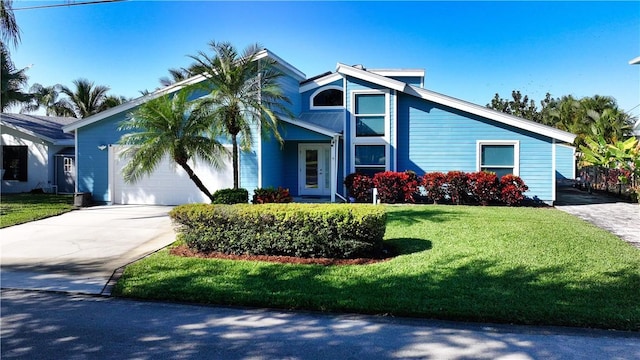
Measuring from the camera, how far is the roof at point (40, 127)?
2097cm

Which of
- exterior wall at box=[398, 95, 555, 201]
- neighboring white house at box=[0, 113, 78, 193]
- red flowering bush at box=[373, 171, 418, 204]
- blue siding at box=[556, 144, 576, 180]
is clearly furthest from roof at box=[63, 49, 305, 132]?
blue siding at box=[556, 144, 576, 180]

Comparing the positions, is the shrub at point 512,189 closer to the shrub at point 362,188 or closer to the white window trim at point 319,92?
the shrub at point 362,188

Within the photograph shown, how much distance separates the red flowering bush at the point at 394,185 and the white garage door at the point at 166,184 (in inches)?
210

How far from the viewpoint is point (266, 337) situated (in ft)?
14.9

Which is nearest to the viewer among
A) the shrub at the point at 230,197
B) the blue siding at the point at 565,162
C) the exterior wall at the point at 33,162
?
the shrub at the point at 230,197

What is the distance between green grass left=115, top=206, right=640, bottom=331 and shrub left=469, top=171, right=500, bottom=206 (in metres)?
5.82

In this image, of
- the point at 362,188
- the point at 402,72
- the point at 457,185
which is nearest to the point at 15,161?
the point at 362,188

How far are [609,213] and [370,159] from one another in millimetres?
7986

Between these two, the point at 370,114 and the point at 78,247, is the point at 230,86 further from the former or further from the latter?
the point at 370,114

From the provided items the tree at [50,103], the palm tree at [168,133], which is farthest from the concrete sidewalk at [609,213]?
the tree at [50,103]

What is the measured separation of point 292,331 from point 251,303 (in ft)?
3.53

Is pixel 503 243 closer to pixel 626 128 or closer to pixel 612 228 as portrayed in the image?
pixel 612 228

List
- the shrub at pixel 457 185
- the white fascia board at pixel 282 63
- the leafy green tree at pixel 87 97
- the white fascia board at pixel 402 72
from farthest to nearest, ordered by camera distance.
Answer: the leafy green tree at pixel 87 97 → the white fascia board at pixel 402 72 → the shrub at pixel 457 185 → the white fascia board at pixel 282 63

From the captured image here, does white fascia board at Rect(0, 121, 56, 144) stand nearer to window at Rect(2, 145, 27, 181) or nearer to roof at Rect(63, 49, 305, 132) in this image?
window at Rect(2, 145, 27, 181)
